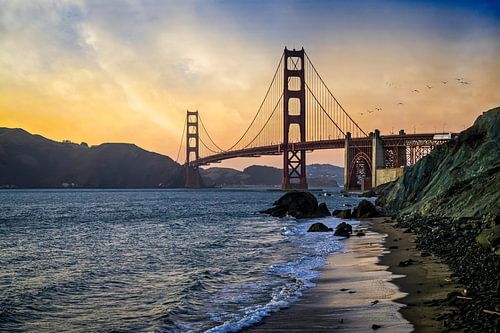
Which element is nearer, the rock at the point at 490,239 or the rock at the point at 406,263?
the rock at the point at 490,239

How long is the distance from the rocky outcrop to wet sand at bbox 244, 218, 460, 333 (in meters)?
24.7

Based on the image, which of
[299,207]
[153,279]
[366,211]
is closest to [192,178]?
[299,207]

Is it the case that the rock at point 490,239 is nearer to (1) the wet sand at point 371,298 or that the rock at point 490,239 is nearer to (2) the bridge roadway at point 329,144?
(1) the wet sand at point 371,298

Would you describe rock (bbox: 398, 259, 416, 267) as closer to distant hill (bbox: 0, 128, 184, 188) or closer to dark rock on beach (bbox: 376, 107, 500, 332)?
dark rock on beach (bbox: 376, 107, 500, 332)

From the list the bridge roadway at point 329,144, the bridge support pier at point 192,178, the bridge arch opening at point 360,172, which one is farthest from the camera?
the bridge support pier at point 192,178

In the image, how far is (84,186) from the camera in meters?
187

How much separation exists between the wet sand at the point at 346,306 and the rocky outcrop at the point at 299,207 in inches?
1028

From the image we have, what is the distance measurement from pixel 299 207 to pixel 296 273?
28000mm

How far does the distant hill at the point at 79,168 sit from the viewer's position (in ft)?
598

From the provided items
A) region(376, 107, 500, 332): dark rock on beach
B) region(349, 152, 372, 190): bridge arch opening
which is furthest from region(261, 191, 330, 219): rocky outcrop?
region(349, 152, 372, 190): bridge arch opening

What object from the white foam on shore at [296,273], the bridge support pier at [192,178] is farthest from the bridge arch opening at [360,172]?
the white foam on shore at [296,273]

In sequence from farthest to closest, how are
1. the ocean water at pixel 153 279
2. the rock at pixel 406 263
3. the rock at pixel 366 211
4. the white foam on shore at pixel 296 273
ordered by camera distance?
the rock at pixel 366 211 < the rock at pixel 406 263 < the ocean water at pixel 153 279 < the white foam on shore at pixel 296 273

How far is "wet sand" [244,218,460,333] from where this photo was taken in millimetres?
8742

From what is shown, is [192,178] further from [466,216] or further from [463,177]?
[466,216]
